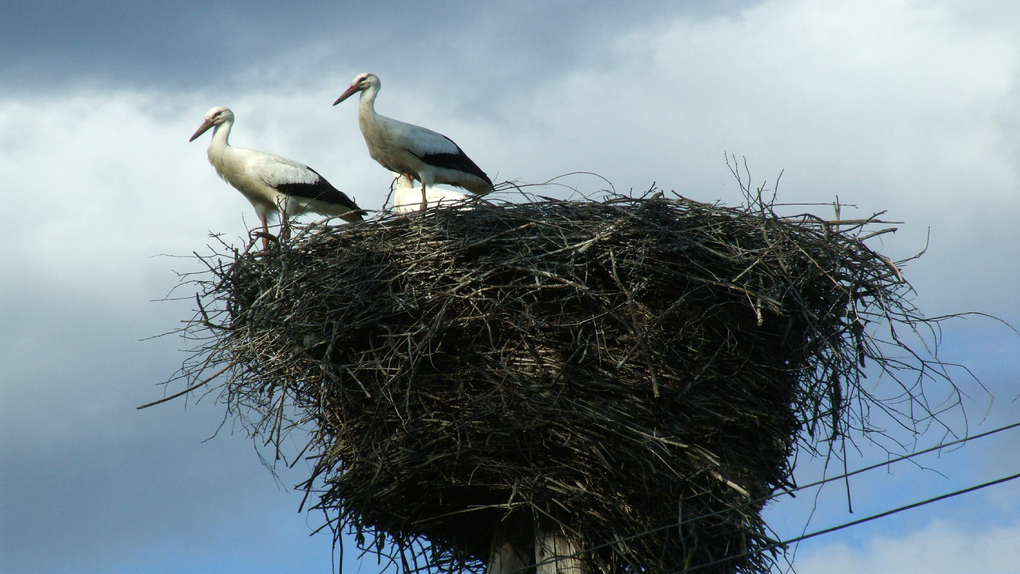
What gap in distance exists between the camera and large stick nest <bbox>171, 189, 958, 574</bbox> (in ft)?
16.7

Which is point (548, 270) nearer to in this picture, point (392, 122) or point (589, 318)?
point (589, 318)

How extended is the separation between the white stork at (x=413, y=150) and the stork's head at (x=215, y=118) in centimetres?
117

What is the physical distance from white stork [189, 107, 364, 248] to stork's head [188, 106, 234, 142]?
0.37 m

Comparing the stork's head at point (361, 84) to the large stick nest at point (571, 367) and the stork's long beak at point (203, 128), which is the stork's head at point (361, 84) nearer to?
the stork's long beak at point (203, 128)

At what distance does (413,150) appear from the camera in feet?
28.5

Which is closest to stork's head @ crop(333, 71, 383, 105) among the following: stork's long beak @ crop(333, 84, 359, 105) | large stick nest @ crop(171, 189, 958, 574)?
stork's long beak @ crop(333, 84, 359, 105)

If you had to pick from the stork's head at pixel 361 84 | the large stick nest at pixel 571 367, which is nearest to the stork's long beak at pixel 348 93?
the stork's head at pixel 361 84

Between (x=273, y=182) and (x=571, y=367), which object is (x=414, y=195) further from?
(x=571, y=367)

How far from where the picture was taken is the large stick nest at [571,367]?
5102mm

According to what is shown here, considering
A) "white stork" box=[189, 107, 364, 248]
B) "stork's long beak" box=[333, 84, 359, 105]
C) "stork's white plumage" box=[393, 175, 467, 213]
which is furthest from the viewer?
"stork's long beak" box=[333, 84, 359, 105]

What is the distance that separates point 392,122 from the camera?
28.7 ft

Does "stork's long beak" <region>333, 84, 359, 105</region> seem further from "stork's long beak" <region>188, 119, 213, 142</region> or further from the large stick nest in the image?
the large stick nest

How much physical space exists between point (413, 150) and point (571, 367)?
3.93 metres

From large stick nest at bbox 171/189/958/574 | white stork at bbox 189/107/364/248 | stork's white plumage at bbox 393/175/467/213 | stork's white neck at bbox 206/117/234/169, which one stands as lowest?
large stick nest at bbox 171/189/958/574
